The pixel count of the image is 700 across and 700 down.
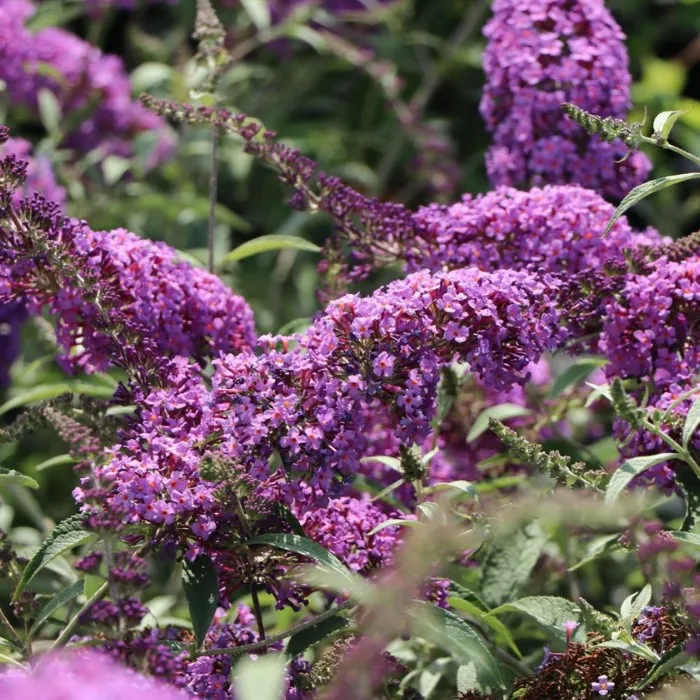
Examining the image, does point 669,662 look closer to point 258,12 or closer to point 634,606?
point 634,606

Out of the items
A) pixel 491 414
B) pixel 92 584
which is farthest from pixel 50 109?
pixel 92 584

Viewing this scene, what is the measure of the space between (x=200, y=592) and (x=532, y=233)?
1.06 m

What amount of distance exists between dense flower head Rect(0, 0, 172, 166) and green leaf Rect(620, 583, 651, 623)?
9.33 ft

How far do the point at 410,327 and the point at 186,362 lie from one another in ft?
1.42

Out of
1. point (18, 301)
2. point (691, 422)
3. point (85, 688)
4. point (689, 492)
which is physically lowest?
point (18, 301)

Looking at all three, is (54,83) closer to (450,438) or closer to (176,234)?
(176,234)

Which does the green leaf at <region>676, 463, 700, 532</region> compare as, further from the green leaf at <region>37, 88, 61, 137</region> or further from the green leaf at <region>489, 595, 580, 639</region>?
the green leaf at <region>37, 88, 61, 137</region>

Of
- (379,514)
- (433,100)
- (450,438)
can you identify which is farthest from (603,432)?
(433,100)

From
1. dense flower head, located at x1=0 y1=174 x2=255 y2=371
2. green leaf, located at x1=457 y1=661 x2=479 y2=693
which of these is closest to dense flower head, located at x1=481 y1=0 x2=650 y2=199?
dense flower head, located at x1=0 y1=174 x2=255 y2=371

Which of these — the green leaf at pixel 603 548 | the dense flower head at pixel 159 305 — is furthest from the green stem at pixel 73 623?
the green leaf at pixel 603 548

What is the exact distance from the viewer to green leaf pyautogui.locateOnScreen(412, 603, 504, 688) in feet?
6.10

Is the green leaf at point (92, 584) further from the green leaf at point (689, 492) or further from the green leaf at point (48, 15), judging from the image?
the green leaf at point (48, 15)

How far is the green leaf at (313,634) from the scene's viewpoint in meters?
1.97

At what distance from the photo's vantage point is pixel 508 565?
2.55 metres
